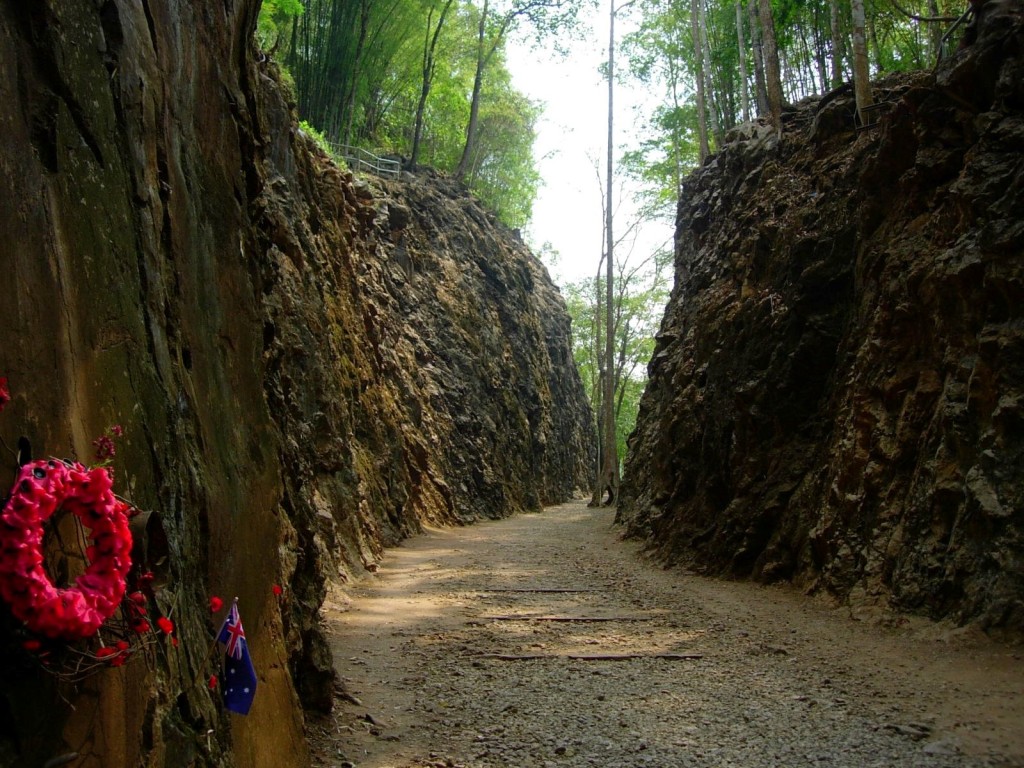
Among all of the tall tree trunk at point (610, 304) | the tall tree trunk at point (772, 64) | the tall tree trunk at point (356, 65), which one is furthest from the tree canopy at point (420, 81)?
the tall tree trunk at point (772, 64)

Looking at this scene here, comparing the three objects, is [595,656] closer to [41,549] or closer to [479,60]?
[41,549]

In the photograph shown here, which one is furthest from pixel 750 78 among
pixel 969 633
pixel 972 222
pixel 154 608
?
pixel 154 608

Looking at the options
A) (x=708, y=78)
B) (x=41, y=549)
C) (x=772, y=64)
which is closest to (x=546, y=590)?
(x=41, y=549)

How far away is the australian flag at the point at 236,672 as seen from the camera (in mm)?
2943

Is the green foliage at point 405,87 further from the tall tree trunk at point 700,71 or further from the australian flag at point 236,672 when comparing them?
the australian flag at point 236,672

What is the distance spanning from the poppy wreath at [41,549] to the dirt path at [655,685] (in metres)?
2.43

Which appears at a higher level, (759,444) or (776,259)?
(776,259)

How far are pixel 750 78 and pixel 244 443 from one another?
17661 millimetres

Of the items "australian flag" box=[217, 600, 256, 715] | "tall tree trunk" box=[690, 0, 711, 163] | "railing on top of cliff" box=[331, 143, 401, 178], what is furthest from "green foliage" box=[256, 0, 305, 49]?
"australian flag" box=[217, 600, 256, 715]

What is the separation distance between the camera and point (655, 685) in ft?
17.5

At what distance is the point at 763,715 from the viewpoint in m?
4.64

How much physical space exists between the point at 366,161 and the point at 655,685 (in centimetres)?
2024

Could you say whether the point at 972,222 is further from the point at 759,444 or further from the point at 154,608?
the point at 154,608

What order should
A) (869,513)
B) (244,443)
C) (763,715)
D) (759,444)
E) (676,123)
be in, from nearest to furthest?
(244,443)
(763,715)
(869,513)
(759,444)
(676,123)
